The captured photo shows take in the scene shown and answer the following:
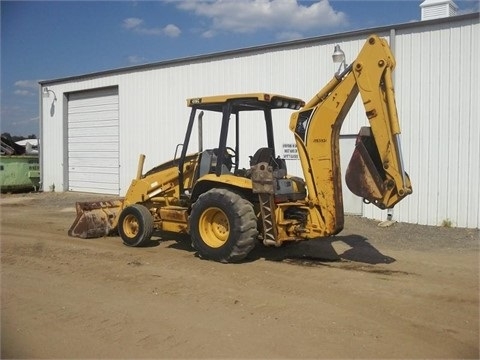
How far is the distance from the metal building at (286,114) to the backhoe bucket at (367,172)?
5.29 meters

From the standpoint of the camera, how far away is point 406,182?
6.96m

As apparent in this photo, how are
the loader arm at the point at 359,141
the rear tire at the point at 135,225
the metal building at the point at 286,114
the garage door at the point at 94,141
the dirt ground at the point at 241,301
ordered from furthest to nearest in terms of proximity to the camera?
1. the garage door at the point at 94,141
2. the metal building at the point at 286,114
3. the rear tire at the point at 135,225
4. the loader arm at the point at 359,141
5. the dirt ground at the point at 241,301

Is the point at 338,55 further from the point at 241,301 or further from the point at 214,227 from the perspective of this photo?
the point at 241,301

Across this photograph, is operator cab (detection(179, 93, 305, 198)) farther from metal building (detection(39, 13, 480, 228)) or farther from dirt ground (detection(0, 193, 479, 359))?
metal building (detection(39, 13, 480, 228))

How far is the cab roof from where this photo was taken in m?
7.96

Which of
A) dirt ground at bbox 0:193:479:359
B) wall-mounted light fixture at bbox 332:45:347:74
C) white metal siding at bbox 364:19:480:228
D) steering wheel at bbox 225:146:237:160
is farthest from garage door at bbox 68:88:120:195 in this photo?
steering wheel at bbox 225:146:237:160

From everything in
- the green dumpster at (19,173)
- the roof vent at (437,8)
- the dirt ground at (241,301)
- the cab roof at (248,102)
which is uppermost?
the roof vent at (437,8)

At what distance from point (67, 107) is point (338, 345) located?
19.8m

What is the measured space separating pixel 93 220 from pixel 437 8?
9835mm

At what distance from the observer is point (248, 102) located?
8156 millimetres

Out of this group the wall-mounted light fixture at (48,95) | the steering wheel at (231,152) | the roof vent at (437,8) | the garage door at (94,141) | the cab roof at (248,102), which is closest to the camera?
the cab roof at (248,102)

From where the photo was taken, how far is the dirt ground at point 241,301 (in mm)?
4605

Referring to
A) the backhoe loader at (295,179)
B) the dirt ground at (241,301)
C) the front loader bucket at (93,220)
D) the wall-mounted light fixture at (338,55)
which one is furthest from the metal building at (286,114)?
the front loader bucket at (93,220)

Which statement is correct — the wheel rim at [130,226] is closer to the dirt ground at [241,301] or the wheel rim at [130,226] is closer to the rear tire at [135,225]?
the rear tire at [135,225]
